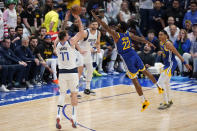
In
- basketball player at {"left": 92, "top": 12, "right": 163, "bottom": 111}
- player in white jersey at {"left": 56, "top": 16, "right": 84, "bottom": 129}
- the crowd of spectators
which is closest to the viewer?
player in white jersey at {"left": 56, "top": 16, "right": 84, "bottom": 129}

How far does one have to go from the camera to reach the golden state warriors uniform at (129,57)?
8.42 m

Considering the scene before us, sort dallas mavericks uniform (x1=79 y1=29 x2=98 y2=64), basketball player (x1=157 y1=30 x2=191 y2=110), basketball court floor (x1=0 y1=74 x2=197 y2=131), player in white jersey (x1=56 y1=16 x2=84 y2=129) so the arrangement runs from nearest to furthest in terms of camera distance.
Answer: player in white jersey (x1=56 y1=16 x2=84 y2=129)
basketball court floor (x1=0 y1=74 x2=197 y2=131)
basketball player (x1=157 y1=30 x2=191 y2=110)
dallas mavericks uniform (x1=79 y1=29 x2=98 y2=64)

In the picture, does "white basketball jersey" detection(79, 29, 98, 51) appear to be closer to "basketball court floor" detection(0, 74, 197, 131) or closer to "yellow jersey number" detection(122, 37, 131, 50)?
"basketball court floor" detection(0, 74, 197, 131)

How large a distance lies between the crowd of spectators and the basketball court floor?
800mm

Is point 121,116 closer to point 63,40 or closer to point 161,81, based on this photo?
point 161,81

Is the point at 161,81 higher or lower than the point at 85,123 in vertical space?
higher

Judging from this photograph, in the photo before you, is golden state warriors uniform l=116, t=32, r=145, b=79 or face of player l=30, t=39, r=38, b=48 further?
face of player l=30, t=39, r=38, b=48

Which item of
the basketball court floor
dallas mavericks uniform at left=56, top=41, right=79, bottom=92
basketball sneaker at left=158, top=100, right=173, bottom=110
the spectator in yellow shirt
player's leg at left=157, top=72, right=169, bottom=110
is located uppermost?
the spectator in yellow shirt

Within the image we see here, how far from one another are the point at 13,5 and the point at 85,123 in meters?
7.20

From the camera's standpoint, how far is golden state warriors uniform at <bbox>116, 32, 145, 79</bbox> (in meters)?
8.42

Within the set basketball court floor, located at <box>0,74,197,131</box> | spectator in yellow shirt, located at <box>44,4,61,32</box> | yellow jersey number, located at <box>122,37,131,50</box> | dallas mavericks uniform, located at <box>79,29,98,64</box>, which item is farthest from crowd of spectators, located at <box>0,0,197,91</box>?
yellow jersey number, located at <box>122,37,131,50</box>

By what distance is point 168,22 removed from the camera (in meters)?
15.3

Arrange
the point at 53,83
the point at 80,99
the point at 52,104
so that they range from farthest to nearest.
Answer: the point at 53,83 → the point at 80,99 → the point at 52,104

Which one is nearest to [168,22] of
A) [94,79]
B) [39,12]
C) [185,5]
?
[185,5]
